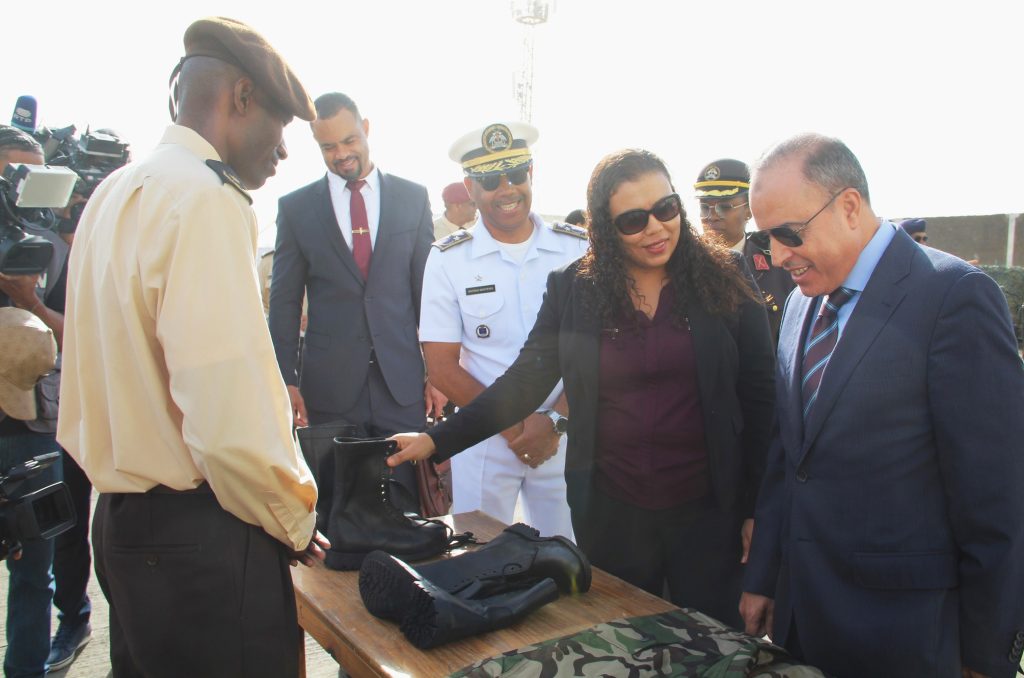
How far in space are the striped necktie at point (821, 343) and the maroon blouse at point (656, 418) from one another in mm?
389

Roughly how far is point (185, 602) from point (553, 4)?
23943 mm

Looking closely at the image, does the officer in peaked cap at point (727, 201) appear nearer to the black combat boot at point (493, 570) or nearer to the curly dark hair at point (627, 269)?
the curly dark hair at point (627, 269)

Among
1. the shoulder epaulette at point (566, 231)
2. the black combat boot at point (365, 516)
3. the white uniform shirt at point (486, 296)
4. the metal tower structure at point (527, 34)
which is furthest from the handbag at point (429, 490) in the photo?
the metal tower structure at point (527, 34)

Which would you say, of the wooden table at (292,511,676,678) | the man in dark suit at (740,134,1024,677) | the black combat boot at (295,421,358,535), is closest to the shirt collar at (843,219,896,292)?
the man in dark suit at (740,134,1024,677)

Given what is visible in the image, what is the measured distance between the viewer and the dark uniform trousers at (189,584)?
61.8 inches

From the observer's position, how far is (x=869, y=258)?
5.66 ft

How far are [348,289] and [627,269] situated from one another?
5.17ft

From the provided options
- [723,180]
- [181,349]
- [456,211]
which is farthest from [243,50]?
[456,211]

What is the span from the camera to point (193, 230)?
58.4 inches

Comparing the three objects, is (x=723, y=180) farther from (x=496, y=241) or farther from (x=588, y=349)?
(x=588, y=349)

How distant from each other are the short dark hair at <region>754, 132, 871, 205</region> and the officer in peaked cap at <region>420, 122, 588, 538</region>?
1411 millimetres

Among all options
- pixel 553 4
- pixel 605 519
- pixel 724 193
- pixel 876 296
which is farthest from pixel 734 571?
pixel 553 4

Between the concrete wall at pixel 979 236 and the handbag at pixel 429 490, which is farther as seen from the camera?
the concrete wall at pixel 979 236

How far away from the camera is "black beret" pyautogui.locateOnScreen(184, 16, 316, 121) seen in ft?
5.41
